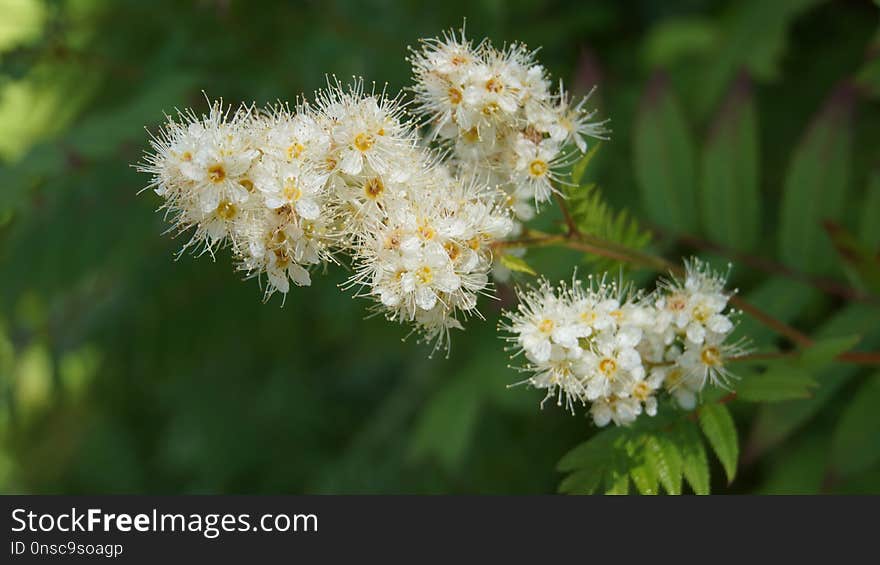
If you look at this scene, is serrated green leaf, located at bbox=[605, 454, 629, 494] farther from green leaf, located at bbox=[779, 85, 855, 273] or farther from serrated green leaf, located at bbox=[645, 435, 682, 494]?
green leaf, located at bbox=[779, 85, 855, 273]

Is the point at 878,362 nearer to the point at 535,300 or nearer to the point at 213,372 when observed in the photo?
the point at 535,300

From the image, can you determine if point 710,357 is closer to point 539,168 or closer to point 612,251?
point 612,251

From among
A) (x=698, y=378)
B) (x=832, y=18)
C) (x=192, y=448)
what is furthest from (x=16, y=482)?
(x=832, y=18)

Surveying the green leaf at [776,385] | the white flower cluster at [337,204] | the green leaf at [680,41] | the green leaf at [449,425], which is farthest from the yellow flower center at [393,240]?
the green leaf at [680,41]

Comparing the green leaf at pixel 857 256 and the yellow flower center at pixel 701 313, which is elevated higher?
the green leaf at pixel 857 256

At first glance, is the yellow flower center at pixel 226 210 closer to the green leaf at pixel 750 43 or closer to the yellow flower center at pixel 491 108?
the yellow flower center at pixel 491 108
